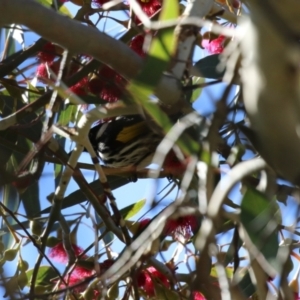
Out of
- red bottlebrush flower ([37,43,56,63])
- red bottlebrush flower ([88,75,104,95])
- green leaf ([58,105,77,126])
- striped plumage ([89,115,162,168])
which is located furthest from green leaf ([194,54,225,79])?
striped plumage ([89,115,162,168])

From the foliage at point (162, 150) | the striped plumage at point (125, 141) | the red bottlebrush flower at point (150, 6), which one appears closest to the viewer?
the foliage at point (162, 150)

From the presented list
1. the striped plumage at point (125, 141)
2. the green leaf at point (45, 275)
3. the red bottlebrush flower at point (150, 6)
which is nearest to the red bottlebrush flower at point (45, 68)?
the red bottlebrush flower at point (150, 6)

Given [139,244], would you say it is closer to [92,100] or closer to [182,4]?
[92,100]

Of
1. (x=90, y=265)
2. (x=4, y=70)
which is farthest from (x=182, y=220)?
(x=4, y=70)

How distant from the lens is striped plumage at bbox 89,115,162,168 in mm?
2260

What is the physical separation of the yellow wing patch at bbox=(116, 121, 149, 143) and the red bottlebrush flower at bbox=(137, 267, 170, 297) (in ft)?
3.02

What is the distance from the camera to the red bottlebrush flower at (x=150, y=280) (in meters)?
1.35

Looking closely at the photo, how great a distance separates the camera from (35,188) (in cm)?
180

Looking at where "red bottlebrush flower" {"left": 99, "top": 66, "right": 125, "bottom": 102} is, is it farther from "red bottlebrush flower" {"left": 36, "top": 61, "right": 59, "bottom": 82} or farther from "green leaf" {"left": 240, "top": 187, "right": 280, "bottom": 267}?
"green leaf" {"left": 240, "top": 187, "right": 280, "bottom": 267}

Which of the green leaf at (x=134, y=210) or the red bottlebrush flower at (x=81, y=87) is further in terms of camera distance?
the green leaf at (x=134, y=210)

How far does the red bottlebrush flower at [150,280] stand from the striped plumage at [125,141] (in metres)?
0.86

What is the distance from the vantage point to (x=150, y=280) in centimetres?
136

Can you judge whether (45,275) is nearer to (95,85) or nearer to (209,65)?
(95,85)

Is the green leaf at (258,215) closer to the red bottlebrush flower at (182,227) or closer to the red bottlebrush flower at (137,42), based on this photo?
the red bottlebrush flower at (182,227)
